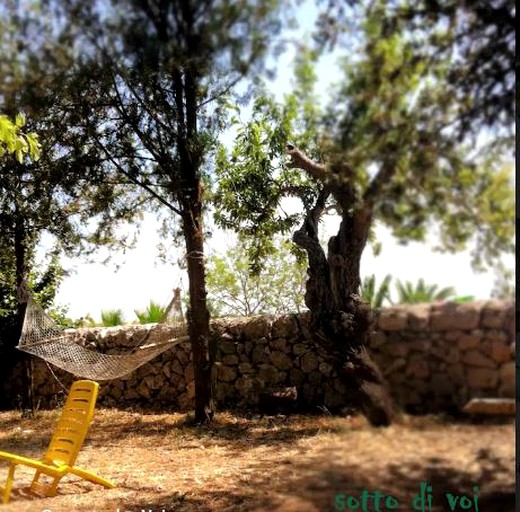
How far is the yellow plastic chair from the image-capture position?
2570 millimetres

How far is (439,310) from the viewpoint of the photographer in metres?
0.85

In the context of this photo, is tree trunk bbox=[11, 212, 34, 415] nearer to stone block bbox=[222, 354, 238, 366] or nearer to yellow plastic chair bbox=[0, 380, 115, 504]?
yellow plastic chair bbox=[0, 380, 115, 504]

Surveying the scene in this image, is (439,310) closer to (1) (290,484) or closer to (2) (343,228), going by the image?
(2) (343,228)

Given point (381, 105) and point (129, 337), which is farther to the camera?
point (129, 337)

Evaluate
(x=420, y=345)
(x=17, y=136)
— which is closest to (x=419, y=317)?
(x=420, y=345)

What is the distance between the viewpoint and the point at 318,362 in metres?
4.45

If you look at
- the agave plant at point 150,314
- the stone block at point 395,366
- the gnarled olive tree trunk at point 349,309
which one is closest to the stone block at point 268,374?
the agave plant at point 150,314

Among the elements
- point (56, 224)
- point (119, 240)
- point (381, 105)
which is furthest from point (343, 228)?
point (56, 224)

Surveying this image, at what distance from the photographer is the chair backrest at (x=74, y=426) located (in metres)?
2.85

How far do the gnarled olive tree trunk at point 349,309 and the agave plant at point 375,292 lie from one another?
33 millimetres

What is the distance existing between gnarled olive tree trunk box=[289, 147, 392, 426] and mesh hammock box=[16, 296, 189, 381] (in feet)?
8.55

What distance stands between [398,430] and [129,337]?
17.2 feet

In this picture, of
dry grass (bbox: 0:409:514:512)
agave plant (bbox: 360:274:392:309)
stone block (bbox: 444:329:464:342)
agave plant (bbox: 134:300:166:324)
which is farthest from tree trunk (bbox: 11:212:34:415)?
stone block (bbox: 444:329:464:342)

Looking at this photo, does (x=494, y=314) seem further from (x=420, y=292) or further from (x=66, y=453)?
(x=66, y=453)
